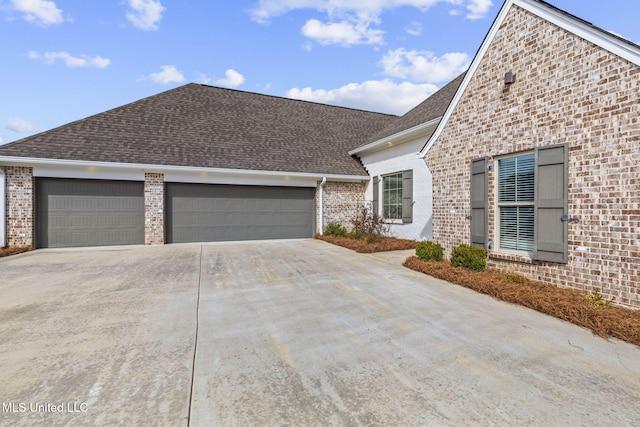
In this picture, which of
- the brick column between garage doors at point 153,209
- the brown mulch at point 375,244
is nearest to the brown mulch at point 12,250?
the brick column between garage doors at point 153,209

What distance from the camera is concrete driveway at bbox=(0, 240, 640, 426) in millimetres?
2062

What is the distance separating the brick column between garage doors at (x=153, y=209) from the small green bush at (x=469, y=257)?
9.90 m

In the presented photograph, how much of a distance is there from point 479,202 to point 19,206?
1345cm

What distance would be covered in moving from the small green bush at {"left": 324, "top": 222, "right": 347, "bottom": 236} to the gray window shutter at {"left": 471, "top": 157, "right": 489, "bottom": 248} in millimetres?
6636

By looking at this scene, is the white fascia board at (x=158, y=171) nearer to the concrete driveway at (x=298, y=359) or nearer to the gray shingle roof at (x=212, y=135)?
the gray shingle roof at (x=212, y=135)

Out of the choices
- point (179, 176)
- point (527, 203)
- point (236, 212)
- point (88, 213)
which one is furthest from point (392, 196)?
point (88, 213)

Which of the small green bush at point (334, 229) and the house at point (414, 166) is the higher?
the house at point (414, 166)

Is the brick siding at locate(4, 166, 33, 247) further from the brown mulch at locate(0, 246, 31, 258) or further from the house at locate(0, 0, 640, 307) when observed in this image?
the brown mulch at locate(0, 246, 31, 258)

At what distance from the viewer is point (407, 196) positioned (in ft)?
36.1

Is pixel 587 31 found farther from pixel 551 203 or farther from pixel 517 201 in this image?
pixel 517 201

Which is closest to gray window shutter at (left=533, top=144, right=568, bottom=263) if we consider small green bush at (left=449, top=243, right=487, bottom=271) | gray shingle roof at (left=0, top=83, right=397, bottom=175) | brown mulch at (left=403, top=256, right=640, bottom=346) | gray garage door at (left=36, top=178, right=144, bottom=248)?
brown mulch at (left=403, top=256, right=640, bottom=346)

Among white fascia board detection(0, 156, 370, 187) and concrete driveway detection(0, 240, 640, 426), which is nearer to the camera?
concrete driveway detection(0, 240, 640, 426)

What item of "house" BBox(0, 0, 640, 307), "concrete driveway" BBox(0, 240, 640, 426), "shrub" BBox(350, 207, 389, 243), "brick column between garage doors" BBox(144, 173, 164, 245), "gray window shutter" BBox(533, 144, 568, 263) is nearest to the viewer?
"concrete driveway" BBox(0, 240, 640, 426)

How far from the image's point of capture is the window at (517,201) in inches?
203
